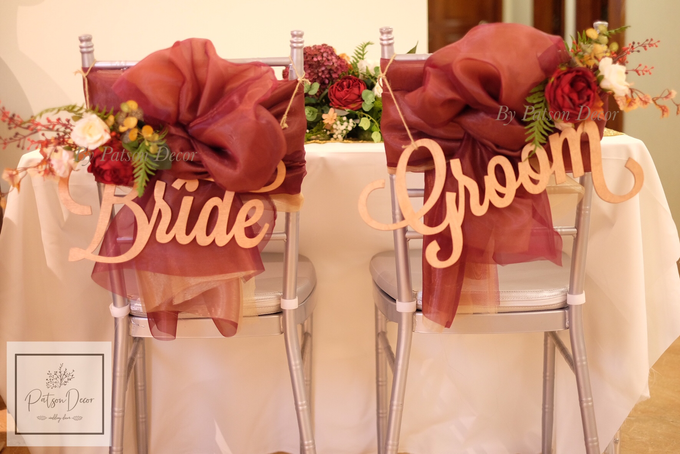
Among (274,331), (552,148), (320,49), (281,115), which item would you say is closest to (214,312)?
(274,331)

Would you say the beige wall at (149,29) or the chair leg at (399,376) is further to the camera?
the beige wall at (149,29)

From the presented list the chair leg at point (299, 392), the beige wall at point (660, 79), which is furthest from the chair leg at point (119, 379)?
the beige wall at point (660, 79)

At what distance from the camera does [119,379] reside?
104 centimetres

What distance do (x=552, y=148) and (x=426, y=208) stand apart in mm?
210

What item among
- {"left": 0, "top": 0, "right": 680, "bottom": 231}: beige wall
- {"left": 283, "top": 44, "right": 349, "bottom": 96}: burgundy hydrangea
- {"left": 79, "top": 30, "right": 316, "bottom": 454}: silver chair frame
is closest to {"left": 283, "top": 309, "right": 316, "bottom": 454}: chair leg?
{"left": 79, "top": 30, "right": 316, "bottom": 454}: silver chair frame

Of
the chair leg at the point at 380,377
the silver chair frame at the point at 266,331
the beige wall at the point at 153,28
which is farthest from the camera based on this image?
the beige wall at the point at 153,28

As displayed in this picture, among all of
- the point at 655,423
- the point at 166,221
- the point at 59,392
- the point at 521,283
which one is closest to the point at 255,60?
the point at 166,221

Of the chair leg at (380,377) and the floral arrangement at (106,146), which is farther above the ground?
the floral arrangement at (106,146)

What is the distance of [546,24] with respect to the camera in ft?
11.3

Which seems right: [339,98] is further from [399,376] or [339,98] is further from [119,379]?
[119,379]

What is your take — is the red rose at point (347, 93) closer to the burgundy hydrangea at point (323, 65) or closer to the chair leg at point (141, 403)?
the burgundy hydrangea at point (323, 65)

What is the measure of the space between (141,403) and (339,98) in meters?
0.84

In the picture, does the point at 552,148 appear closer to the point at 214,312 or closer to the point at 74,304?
→ the point at 214,312

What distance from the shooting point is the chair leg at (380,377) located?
1261 mm
